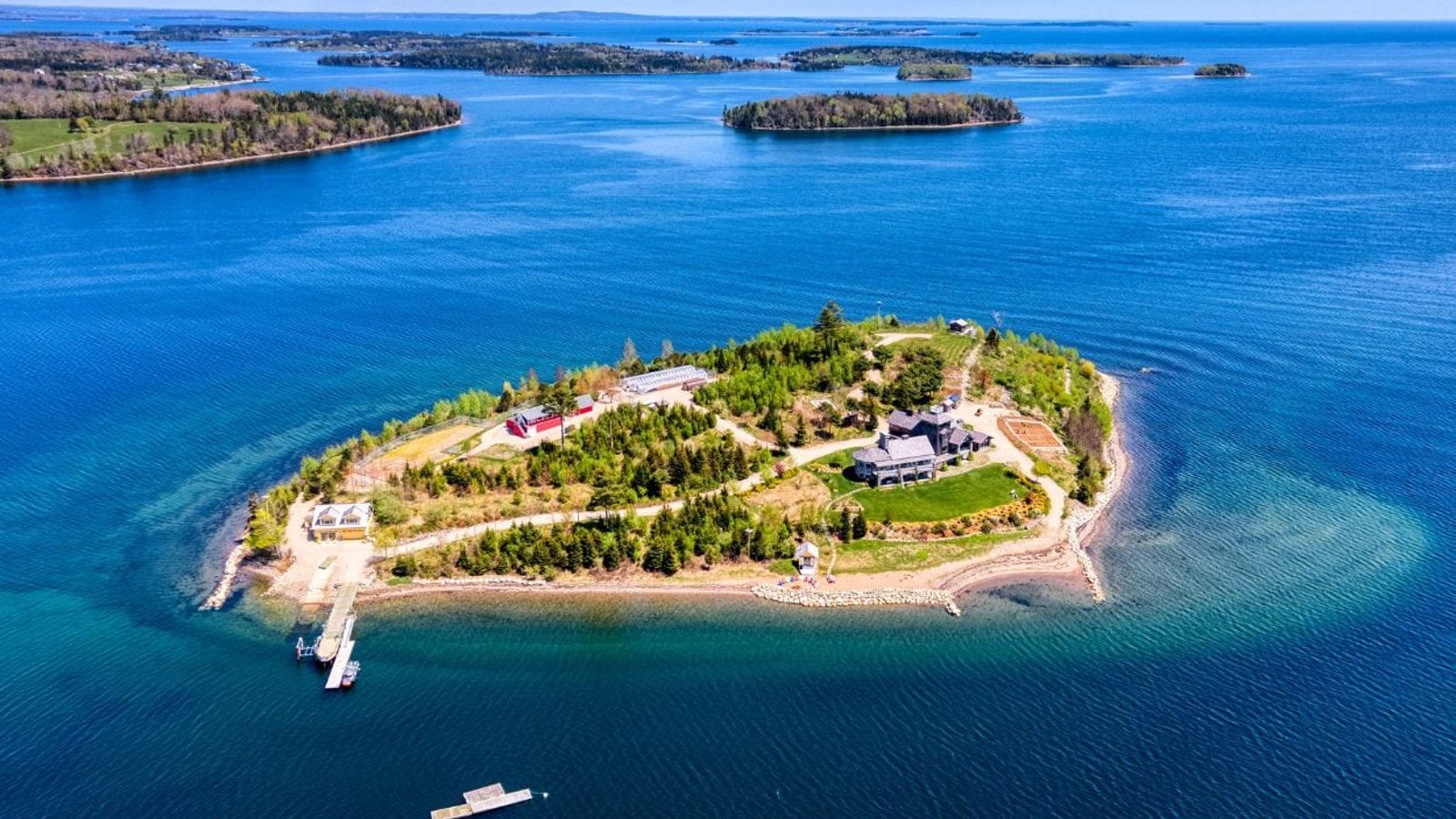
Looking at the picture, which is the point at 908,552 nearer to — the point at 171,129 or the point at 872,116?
the point at 872,116

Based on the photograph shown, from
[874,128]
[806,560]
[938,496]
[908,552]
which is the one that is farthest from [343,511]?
[874,128]

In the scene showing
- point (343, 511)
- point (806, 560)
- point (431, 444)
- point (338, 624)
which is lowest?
point (338, 624)

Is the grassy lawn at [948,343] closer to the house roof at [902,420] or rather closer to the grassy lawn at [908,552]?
the house roof at [902,420]

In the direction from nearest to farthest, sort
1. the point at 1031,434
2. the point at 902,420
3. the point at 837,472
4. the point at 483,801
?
the point at 483,801
the point at 837,472
the point at 902,420
the point at 1031,434

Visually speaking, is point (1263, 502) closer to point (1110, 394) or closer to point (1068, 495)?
point (1068, 495)

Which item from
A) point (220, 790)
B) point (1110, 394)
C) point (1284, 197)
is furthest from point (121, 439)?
point (1284, 197)

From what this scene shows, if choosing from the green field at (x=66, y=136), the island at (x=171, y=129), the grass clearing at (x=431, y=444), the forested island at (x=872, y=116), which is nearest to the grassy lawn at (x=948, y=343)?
the grass clearing at (x=431, y=444)

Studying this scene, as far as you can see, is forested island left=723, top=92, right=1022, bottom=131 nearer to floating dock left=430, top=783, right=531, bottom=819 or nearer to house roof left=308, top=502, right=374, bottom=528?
house roof left=308, top=502, right=374, bottom=528
